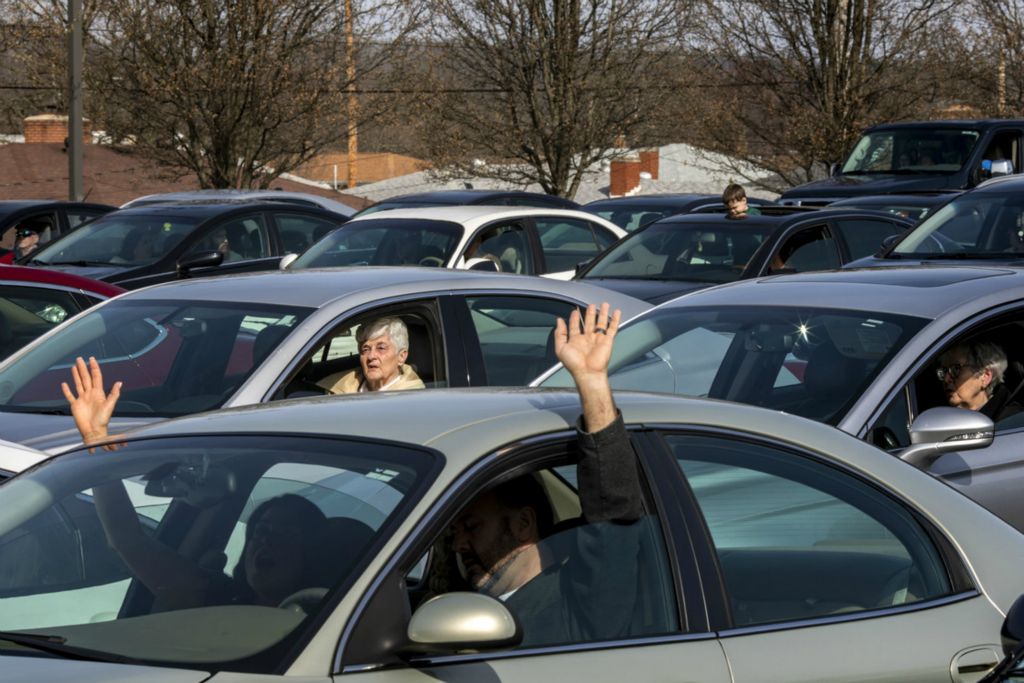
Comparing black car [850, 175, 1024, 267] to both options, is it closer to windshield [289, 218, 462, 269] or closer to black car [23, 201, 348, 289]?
windshield [289, 218, 462, 269]

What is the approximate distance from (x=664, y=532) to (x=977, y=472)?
293cm

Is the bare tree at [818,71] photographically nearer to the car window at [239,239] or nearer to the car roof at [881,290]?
the car window at [239,239]

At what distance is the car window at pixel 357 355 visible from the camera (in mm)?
7230

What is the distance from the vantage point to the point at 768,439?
12.8ft

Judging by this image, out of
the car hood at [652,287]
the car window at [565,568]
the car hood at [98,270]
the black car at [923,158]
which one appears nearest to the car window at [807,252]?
the car hood at [652,287]

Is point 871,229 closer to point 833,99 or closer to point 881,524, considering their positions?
point 881,524

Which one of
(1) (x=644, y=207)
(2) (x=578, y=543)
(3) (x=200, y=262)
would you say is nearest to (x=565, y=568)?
(2) (x=578, y=543)

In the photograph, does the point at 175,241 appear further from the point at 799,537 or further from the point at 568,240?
the point at 799,537

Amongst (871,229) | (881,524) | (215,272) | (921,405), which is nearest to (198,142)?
(215,272)

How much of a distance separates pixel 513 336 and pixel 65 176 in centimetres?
3939

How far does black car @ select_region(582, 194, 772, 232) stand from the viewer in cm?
1777

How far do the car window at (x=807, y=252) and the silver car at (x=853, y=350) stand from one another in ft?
18.6

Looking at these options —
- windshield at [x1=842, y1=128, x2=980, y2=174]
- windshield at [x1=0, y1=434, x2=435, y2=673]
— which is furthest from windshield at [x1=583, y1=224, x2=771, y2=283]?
windshield at [x1=0, y1=434, x2=435, y2=673]

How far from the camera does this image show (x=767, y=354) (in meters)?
6.63
